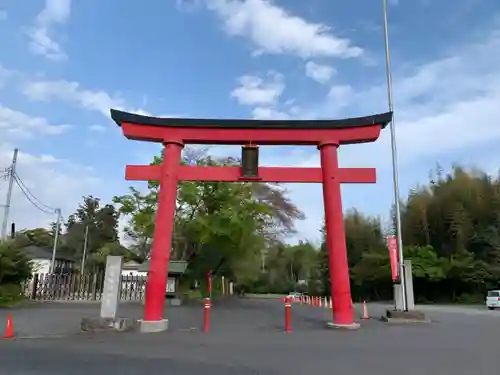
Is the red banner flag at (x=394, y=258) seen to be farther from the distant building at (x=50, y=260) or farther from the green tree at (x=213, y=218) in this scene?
the distant building at (x=50, y=260)

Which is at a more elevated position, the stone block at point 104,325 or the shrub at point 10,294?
the shrub at point 10,294

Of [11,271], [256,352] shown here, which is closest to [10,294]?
[11,271]

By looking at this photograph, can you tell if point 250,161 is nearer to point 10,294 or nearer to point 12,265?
point 12,265

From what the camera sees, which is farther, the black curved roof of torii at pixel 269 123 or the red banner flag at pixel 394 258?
the red banner flag at pixel 394 258

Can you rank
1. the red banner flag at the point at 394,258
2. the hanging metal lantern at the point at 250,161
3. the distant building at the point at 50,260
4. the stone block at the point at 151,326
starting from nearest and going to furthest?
the stone block at the point at 151,326 → the hanging metal lantern at the point at 250,161 → the red banner flag at the point at 394,258 → the distant building at the point at 50,260

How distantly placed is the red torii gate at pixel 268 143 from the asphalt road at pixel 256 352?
9.13ft

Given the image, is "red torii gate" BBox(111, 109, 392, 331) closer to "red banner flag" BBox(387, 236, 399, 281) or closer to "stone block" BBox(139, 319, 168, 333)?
"stone block" BBox(139, 319, 168, 333)

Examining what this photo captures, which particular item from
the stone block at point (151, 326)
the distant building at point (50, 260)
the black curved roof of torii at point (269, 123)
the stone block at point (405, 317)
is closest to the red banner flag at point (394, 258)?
the stone block at point (405, 317)

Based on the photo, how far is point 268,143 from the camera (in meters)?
14.2

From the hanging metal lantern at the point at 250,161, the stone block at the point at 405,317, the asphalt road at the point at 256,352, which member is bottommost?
the asphalt road at the point at 256,352

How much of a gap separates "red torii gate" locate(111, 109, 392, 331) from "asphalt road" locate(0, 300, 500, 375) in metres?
2.78

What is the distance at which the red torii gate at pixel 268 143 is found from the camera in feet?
43.6

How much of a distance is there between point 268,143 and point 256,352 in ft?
24.2

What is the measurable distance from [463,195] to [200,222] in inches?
835
